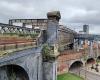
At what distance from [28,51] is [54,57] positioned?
3.07 m

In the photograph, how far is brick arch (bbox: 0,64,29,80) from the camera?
1238 cm

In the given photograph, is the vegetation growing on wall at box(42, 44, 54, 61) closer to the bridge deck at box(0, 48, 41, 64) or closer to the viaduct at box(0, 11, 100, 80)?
the viaduct at box(0, 11, 100, 80)

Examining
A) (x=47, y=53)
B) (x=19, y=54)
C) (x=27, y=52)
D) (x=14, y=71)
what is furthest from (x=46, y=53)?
(x=19, y=54)

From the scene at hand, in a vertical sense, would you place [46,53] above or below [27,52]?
below

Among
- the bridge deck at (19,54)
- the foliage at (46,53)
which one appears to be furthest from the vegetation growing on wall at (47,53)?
the bridge deck at (19,54)

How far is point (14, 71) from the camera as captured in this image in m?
13.8

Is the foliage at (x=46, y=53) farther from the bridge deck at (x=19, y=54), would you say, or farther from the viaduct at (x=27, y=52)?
the bridge deck at (x=19, y=54)

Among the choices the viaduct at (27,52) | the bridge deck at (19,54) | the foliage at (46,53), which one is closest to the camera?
the bridge deck at (19,54)

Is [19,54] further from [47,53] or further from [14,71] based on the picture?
[47,53]

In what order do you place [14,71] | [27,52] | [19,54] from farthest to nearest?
[27,52] < [14,71] < [19,54]

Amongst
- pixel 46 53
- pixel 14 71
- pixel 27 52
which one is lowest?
pixel 14 71

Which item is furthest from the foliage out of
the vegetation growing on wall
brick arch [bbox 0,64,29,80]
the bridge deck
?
brick arch [bbox 0,64,29,80]

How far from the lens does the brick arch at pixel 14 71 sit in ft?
40.6

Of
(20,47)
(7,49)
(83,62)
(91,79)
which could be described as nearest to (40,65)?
(20,47)
